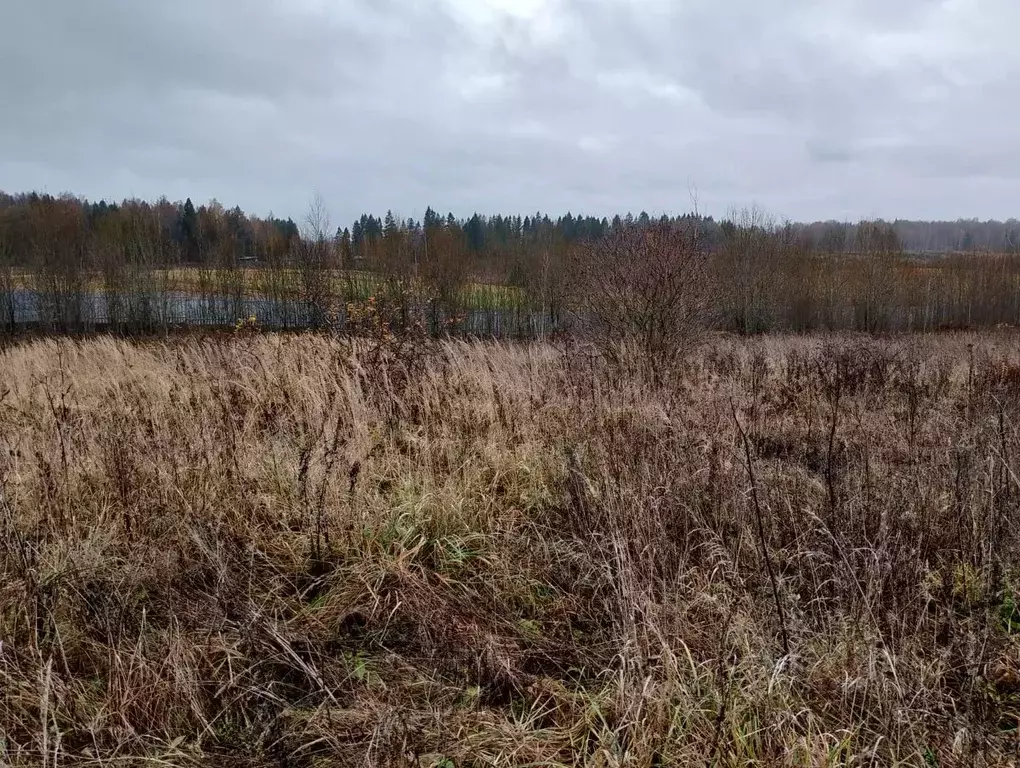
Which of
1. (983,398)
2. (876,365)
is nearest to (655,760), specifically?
(983,398)

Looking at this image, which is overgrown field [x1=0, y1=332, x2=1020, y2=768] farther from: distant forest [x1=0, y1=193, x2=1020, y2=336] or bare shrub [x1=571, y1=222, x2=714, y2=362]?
distant forest [x1=0, y1=193, x2=1020, y2=336]

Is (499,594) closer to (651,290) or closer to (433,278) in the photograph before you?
(651,290)

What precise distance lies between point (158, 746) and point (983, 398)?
6.81m

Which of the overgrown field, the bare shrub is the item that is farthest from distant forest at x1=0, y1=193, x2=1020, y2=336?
the overgrown field

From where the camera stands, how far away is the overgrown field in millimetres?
1708

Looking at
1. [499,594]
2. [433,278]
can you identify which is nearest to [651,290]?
[499,594]

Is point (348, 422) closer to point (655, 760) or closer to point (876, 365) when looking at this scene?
point (655, 760)

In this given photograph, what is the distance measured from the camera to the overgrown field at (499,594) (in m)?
1.71

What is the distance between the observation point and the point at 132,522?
109 inches

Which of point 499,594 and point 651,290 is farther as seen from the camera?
point 651,290

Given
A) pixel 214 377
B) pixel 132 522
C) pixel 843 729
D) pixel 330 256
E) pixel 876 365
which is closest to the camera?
pixel 843 729

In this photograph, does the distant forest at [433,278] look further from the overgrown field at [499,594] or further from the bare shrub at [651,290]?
the overgrown field at [499,594]

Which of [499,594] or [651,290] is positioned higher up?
[651,290]

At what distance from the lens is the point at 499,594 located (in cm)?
248
